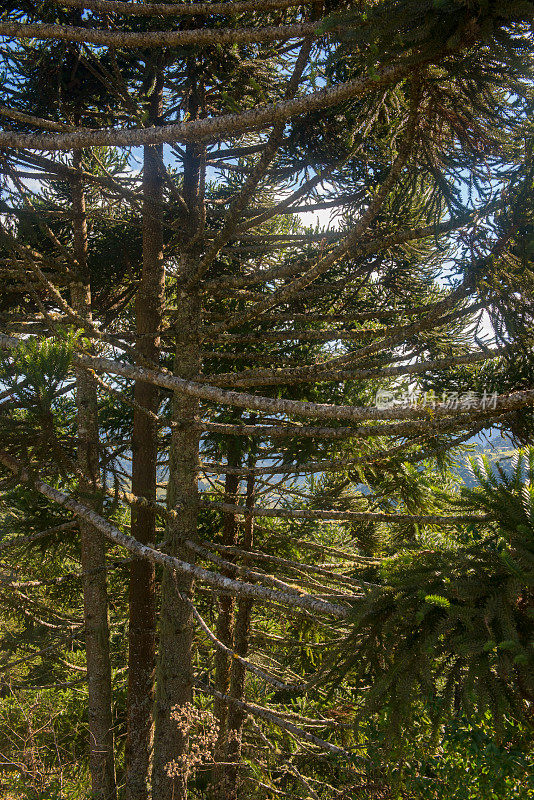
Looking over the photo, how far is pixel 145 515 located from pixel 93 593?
1.21 metres

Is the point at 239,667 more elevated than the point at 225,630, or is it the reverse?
the point at 225,630

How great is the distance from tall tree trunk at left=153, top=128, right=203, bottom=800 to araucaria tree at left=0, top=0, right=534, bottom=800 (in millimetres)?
36

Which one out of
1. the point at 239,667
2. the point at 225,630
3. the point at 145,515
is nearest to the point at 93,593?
the point at 145,515

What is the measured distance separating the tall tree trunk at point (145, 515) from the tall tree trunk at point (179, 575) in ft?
3.76

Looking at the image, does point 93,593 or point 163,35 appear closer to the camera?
point 163,35

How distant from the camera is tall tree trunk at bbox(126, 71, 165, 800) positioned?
702cm

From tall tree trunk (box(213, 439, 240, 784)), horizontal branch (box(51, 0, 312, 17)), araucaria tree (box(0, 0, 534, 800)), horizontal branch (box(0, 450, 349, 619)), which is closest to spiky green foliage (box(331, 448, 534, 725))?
araucaria tree (box(0, 0, 534, 800))

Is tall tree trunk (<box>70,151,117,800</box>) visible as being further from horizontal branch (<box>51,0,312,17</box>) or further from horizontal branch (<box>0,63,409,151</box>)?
horizontal branch (<box>51,0,312,17</box>)

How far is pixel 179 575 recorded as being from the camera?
232 inches

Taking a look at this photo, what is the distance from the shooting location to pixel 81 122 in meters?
7.37

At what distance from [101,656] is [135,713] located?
3.52ft

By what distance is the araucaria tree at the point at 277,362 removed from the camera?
2783 mm

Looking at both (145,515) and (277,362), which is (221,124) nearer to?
(277,362)

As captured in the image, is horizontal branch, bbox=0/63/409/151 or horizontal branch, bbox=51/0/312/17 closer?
horizontal branch, bbox=0/63/409/151
